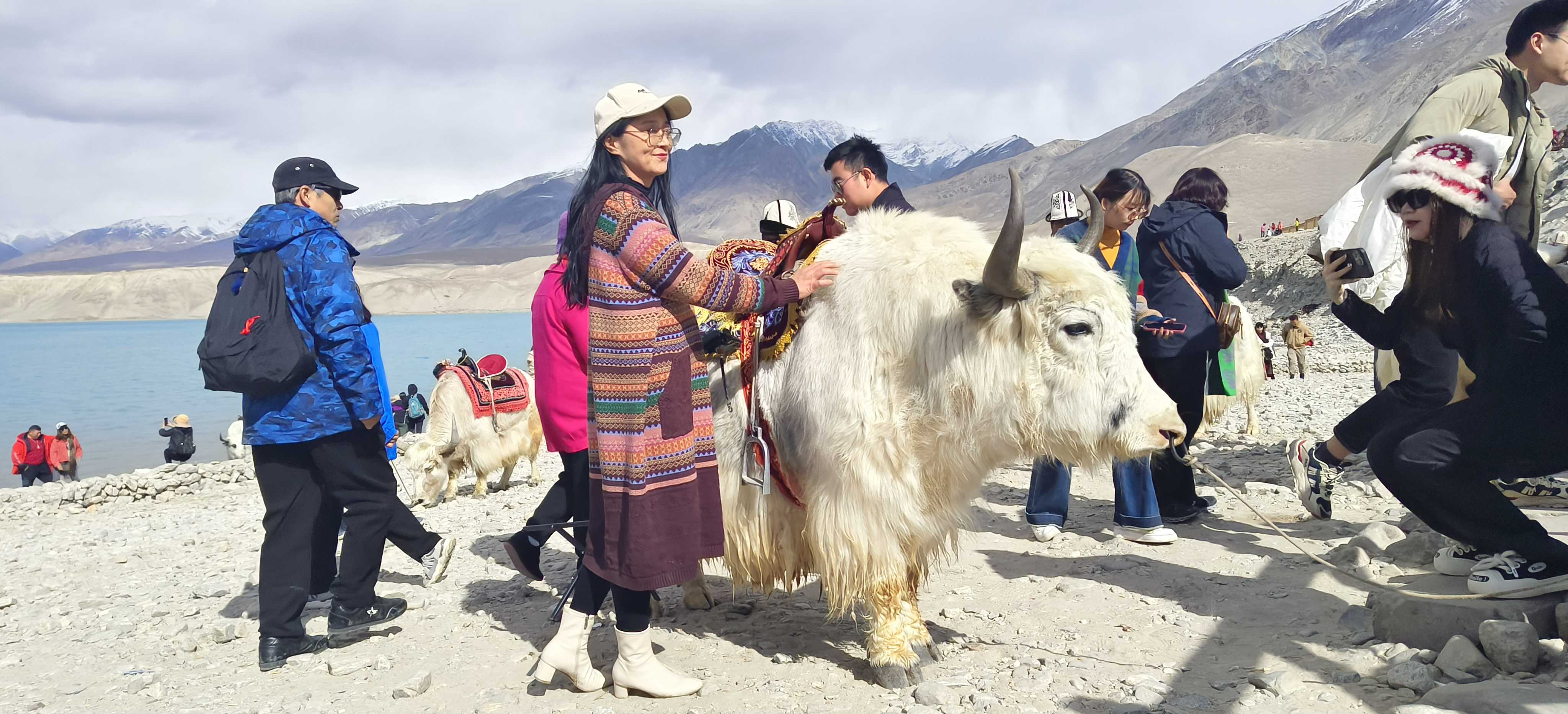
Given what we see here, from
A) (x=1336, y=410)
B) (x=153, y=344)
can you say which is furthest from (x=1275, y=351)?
(x=153, y=344)

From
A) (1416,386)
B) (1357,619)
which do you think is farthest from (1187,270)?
(1357,619)

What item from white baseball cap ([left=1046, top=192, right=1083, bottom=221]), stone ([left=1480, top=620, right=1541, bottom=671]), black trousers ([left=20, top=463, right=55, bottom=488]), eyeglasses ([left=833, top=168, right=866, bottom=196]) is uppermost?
eyeglasses ([left=833, top=168, right=866, bottom=196])

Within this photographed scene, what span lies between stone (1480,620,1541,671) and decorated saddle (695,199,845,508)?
6.65 ft

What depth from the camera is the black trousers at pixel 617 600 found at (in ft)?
9.33

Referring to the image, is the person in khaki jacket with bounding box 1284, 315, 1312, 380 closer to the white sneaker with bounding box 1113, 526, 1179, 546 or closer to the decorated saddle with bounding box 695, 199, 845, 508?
the white sneaker with bounding box 1113, 526, 1179, 546

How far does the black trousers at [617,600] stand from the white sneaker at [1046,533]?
2.40 m

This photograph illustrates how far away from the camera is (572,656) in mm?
2945

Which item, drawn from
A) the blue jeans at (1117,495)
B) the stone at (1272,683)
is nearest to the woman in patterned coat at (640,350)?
the stone at (1272,683)

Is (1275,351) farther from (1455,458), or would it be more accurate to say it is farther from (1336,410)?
(1455,458)

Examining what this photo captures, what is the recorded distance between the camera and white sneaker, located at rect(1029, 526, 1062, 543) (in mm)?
4586

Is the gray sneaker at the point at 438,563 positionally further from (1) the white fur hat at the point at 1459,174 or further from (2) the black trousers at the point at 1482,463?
(1) the white fur hat at the point at 1459,174

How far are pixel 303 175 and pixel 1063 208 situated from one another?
3485mm

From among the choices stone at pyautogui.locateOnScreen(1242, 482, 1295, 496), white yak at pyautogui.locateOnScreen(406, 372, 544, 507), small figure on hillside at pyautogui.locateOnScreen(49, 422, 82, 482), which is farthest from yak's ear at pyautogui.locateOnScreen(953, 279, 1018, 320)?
small figure on hillside at pyautogui.locateOnScreen(49, 422, 82, 482)

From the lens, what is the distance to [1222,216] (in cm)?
464
